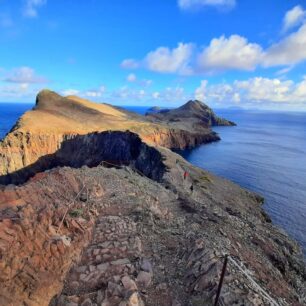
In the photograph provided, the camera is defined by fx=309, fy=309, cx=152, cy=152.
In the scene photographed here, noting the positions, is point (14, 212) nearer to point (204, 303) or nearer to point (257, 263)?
point (204, 303)

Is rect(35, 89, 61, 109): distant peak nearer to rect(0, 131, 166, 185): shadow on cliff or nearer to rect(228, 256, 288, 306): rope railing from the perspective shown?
rect(0, 131, 166, 185): shadow on cliff

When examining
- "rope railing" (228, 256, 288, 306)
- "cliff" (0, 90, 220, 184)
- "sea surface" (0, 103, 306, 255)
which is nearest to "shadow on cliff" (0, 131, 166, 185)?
"cliff" (0, 90, 220, 184)

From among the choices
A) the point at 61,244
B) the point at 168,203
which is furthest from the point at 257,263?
the point at 61,244

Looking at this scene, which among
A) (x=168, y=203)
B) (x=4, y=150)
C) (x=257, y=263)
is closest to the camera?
(x=257, y=263)

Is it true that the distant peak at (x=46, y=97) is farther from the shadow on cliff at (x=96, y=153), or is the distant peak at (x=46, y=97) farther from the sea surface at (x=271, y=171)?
the sea surface at (x=271, y=171)

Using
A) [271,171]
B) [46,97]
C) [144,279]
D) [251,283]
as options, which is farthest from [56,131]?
[251,283]

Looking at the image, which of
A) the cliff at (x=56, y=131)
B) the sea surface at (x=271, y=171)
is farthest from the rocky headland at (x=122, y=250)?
the cliff at (x=56, y=131)

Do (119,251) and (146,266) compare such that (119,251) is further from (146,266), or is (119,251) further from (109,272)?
(146,266)
